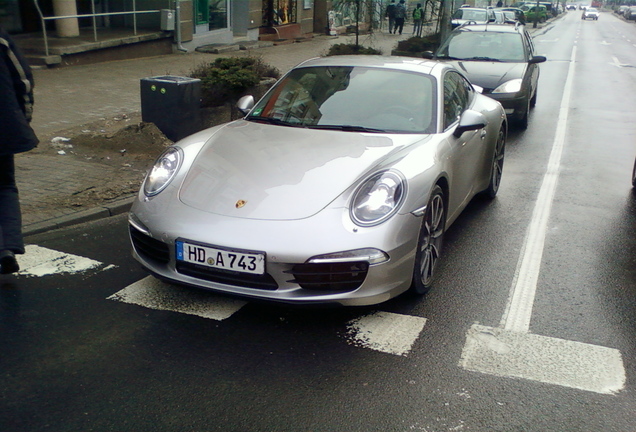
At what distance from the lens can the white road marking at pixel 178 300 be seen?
4211 millimetres

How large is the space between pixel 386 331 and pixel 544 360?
2.95ft

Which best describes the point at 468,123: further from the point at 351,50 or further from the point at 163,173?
the point at 351,50

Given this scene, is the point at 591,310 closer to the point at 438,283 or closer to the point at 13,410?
the point at 438,283

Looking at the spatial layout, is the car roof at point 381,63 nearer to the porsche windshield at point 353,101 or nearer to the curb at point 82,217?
the porsche windshield at point 353,101

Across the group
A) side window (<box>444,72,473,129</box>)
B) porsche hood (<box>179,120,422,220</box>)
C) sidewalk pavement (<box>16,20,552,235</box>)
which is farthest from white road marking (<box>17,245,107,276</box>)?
side window (<box>444,72,473,129</box>)

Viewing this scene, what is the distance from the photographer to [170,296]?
4.41m

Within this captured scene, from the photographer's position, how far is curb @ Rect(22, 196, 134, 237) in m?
5.59

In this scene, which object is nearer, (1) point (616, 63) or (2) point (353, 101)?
(2) point (353, 101)

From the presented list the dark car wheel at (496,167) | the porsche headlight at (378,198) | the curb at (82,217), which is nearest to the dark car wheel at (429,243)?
the porsche headlight at (378,198)

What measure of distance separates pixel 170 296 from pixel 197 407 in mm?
1348

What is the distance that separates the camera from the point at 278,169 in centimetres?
438

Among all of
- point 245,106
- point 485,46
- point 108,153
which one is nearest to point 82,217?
point 245,106

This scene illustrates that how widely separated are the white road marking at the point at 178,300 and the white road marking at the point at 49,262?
1.94ft

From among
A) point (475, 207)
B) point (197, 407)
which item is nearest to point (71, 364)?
point (197, 407)
